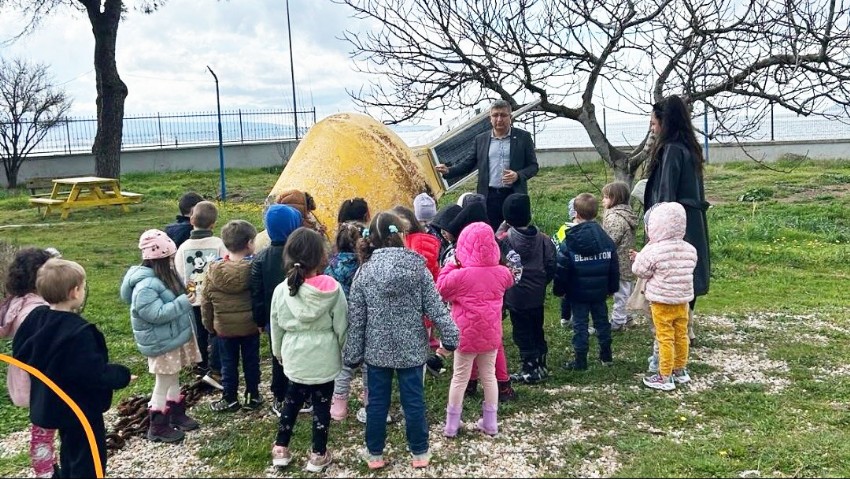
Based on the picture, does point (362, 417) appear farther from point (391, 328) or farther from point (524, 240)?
point (524, 240)

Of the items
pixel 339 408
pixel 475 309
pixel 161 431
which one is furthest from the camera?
pixel 339 408

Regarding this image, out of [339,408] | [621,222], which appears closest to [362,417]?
[339,408]

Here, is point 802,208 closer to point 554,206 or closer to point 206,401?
point 554,206

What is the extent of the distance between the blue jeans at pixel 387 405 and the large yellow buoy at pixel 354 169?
8.56ft

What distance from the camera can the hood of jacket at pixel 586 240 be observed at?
5105mm

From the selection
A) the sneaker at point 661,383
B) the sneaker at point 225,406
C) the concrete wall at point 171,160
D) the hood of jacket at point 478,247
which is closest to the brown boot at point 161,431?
the sneaker at point 225,406

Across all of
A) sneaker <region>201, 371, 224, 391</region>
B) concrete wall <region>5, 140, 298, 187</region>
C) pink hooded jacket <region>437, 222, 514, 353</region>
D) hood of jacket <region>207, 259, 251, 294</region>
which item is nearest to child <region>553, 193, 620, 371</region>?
pink hooded jacket <region>437, 222, 514, 353</region>

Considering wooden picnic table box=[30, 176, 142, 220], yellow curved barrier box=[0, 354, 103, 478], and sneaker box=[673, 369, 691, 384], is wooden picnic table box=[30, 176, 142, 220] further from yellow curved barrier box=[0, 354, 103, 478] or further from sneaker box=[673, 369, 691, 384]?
sneaker box=[673, 369, 691, 384]

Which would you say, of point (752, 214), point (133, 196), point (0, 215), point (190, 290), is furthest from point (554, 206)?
point (0, 215)

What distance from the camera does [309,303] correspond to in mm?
3670

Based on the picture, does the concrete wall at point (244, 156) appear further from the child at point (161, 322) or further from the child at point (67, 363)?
the child at point (67, 363)

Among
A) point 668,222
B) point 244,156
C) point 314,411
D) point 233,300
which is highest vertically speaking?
point 244,156

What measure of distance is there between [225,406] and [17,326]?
1347 millimetres

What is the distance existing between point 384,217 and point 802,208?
1142 cm
